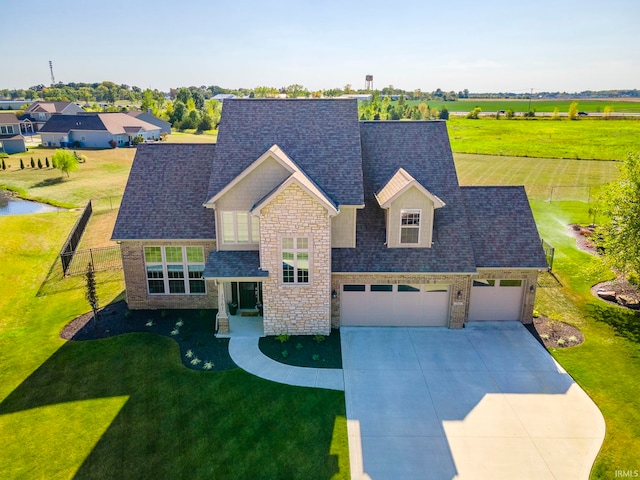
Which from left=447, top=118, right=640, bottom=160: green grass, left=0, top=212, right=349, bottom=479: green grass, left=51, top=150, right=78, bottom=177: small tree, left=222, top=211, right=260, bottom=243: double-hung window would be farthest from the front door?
left=447, top=118, right=640, bottom=160: green grass

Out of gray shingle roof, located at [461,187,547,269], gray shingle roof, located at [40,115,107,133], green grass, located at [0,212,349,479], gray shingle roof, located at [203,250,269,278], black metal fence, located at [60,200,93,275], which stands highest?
gray shingle roof, located at [40,115,107,133]

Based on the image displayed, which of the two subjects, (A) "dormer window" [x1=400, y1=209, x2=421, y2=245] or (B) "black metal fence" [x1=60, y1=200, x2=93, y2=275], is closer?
(A) "dormer window" [x1=400, y1=209, x2=421, y2=245]

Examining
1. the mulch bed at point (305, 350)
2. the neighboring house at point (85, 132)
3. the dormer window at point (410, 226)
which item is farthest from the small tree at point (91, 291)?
the neighboring house at point (85, 132)

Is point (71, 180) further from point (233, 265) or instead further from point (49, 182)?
point (233, 265)

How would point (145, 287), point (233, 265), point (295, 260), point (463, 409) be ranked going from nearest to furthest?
point (463, 409) < point (295, 260) < point (233, 265) < point (145, 287)

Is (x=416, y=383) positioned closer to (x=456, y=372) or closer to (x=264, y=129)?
(x=456, y=372)

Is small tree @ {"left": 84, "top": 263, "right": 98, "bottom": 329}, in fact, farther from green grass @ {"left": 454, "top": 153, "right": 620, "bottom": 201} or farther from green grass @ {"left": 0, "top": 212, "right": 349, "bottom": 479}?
green grass @ {"left": 454, "top": 153, "right": 620, "bottom": 201}

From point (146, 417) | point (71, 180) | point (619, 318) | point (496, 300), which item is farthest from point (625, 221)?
point (71, 180)
